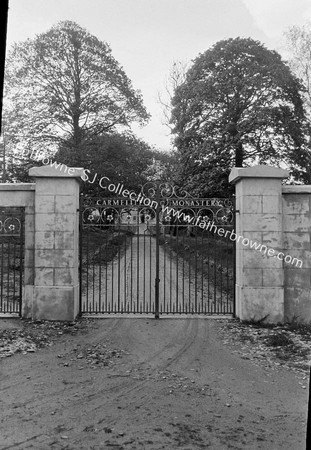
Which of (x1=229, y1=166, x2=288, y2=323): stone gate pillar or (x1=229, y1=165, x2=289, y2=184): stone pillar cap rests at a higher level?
(x1=229, y1=165, x2=289, y2=184): stone pillar cap

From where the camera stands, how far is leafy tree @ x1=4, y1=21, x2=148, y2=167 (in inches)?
611

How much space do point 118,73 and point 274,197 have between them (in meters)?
12.3

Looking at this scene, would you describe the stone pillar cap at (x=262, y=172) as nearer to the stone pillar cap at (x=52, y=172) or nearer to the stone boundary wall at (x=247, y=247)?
the stone boundary wall at (x=247, y=247)

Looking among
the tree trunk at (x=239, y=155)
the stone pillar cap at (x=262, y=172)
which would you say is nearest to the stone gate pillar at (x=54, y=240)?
the stone pillar cap at (x=262, y=172)

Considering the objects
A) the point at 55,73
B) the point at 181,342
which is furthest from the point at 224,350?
the point at 55,73

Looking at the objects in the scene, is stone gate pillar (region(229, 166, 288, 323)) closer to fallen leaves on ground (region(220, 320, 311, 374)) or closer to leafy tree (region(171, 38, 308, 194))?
fallen leaves on ground (region(220, 320, 311, 374))

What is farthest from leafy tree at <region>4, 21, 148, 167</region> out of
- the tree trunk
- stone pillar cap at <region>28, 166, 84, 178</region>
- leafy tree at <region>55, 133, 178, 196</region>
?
stone pillar cap at <region>28, 166, 84, 178</region>

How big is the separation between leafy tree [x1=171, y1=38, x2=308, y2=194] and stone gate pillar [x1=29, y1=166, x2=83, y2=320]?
10.1 meters

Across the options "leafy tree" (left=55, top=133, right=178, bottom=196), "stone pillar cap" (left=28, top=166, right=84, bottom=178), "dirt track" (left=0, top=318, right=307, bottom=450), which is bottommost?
"dirt track" (left=0, top=318, right=307, bottom=450)

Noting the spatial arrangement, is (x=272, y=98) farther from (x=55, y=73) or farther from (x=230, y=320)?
(x=230, y=320)

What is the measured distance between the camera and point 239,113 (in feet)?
53.1

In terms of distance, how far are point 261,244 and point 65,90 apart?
12.7m

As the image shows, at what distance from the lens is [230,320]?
266 inches

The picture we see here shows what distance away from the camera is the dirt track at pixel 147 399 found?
2.94 metres
